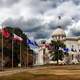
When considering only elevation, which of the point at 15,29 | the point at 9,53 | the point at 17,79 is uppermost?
the point at 15,29

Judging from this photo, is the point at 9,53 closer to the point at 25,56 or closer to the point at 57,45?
the point at 25,56

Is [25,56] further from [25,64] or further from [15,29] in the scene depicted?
[15,29]

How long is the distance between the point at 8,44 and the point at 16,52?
4.46 metres

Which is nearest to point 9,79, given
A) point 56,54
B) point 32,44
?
point 32,44

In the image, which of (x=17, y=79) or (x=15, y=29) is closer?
(x=17, y=79)

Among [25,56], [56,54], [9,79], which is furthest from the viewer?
[56,54]

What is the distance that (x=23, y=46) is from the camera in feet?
527

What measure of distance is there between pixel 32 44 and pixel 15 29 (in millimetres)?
61442

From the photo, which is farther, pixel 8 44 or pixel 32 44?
pixel 8 44

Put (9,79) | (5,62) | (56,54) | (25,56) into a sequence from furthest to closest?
(56,54) → (25,56) → (5,62) → (9,79)

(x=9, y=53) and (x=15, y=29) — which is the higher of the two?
(x=15, y=29)

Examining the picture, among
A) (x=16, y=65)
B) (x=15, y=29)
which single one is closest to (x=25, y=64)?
(x=16, y=65)

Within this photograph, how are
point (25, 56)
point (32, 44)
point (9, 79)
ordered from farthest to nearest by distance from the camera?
point (25, 56) < point (32, 44) < point (9, 79)

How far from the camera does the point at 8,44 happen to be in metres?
145
